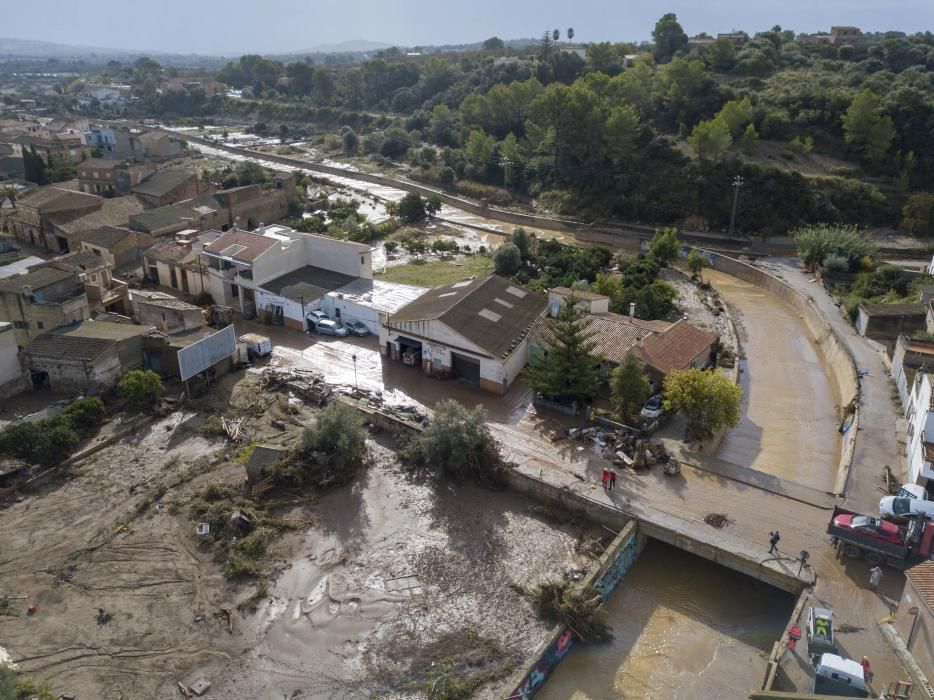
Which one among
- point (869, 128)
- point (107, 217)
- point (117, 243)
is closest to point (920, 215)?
point (869, 128)

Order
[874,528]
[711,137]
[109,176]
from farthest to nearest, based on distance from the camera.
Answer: [109,176], [711,137], [874,528]

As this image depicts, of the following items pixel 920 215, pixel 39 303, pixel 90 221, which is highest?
pixel 920 215

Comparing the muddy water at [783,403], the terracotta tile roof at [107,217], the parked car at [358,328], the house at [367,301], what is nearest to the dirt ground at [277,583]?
the muddy water at [783,403]

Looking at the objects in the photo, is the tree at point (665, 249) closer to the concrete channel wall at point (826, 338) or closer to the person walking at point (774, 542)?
the concrete channel wall at point (826, 338)

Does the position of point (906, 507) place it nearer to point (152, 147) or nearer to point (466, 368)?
point (466, 368)

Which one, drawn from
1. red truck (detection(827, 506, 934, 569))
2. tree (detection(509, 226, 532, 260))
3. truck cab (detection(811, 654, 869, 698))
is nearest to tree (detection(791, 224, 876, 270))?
tree (detection(509, 226, 532, 260))

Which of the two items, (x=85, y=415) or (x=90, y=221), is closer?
(x=85, y=415)

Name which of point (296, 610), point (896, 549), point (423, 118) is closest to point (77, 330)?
point (296, 610)
